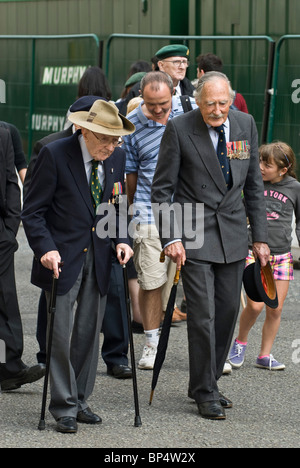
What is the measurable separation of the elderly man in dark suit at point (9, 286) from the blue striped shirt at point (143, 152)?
1.13m

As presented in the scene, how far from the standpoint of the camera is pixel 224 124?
6.36m

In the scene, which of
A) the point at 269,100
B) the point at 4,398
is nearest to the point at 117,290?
the point at 4,398

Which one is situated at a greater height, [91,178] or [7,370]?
[91,178]

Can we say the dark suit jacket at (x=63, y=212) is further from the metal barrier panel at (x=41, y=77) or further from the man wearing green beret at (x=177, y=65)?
the metal barrier panel at (x=41, y=77)

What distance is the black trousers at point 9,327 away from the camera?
22.1 feet

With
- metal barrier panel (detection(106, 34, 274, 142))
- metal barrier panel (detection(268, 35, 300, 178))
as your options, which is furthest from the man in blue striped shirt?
metal barrier panel (detection(106, 34, 274, 142))

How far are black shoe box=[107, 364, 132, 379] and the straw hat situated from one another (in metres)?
1.89

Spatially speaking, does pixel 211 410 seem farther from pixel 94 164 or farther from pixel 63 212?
pixel 94 164

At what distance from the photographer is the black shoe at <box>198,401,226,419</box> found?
613 cm

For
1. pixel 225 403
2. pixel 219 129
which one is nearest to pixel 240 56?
pixel 219 129

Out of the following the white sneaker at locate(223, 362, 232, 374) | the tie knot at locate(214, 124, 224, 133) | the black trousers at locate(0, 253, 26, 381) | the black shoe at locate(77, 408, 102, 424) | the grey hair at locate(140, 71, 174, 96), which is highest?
the grey hair at locate(140, 71, 174, 96)

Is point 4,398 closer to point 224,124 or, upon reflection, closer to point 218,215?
point 218,215

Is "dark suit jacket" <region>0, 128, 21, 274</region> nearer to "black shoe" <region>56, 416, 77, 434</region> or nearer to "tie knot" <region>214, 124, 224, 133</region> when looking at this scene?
"black shoe" <region>56, 416, 77, 434</region>

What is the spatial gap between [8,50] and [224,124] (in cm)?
1056
